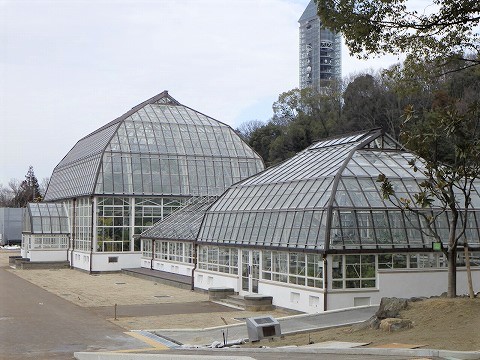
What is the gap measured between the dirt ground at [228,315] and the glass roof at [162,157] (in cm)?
894

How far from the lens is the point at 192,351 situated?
1866 cm

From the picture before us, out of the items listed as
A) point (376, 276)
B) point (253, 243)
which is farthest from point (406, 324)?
point (253, 243)

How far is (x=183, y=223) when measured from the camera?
4809 cm

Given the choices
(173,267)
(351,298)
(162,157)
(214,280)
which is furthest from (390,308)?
(162,157)

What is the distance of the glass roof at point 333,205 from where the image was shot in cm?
2764

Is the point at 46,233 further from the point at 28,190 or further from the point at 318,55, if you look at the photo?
the point at 318,55

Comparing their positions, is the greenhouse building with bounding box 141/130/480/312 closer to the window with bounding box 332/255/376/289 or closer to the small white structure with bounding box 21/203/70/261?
the window with bounding box 332/255/376/289

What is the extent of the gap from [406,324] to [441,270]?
1085 centimetres

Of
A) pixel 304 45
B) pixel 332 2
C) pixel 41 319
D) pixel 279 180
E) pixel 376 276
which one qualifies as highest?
pixel 304 45

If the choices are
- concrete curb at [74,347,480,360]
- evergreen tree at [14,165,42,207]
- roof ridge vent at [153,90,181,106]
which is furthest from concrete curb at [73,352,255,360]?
evergreen tree at [14,165,42,207]

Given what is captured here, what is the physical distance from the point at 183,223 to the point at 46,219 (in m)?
19.6

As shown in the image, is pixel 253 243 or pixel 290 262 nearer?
pixel 290 262

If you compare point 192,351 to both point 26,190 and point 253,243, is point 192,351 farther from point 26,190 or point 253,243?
point 26,190

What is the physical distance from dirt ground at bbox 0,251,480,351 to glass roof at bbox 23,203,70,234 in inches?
393
